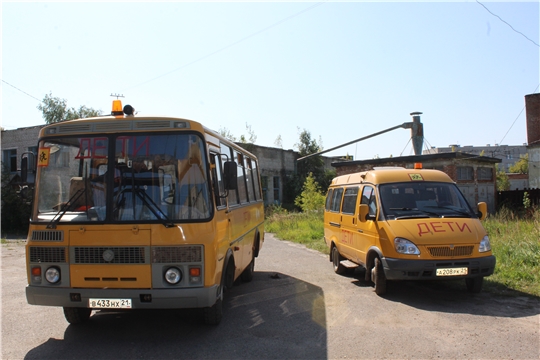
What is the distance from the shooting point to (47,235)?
18.5 feet

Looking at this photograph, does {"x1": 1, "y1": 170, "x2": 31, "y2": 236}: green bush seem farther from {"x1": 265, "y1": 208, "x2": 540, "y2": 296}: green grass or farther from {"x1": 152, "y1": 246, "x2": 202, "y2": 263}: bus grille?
{"x1": 152, "y1": 246, "x2": 202, "y2": 263}: bus grille

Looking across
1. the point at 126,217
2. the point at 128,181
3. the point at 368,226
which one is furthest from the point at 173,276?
the point at 368,226

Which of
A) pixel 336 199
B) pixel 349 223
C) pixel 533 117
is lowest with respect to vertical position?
pixel 349 223

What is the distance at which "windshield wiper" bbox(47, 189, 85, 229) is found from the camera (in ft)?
18.4

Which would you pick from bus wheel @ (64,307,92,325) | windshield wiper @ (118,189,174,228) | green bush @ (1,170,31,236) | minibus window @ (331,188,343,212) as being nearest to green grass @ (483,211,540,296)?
minibus window @ (331,188,343,212)

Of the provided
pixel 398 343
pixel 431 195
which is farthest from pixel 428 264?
pixel 398 343

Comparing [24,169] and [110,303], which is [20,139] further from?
[110,303]

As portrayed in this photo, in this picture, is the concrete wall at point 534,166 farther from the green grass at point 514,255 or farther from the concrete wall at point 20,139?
the concrete wall at point 20,139

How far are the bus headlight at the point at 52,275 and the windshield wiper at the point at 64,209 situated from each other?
501 mm

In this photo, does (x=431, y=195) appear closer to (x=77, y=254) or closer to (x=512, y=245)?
(x=512, y=245)

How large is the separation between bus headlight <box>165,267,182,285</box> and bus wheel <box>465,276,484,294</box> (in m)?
5.26

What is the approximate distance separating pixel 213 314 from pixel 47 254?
2.18 m

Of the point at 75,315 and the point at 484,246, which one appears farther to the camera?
the point at 484,246

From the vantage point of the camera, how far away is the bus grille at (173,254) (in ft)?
17.8
